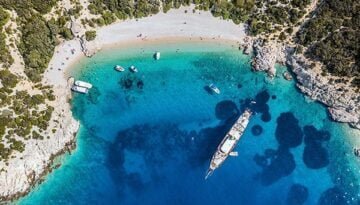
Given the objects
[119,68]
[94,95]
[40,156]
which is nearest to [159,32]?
[119,68]

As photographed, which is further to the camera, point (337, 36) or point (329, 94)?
point (329, 94)

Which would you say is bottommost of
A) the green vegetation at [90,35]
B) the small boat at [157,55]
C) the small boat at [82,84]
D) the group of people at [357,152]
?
the group of people at [357,152]

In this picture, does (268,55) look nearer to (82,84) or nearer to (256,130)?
(256,130)

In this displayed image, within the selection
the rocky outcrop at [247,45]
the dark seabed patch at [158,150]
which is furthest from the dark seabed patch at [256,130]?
the rocky outcrop at [247,45]

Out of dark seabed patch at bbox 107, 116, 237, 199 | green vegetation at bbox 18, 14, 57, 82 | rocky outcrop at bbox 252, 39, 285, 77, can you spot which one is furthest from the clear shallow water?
green vegetation at bbox 18, 14, 57, 82

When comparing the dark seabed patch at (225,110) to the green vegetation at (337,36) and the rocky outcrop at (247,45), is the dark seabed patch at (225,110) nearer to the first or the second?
the rocky outcrop at (247,45)

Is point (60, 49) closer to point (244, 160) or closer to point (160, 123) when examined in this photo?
point (160, 123)

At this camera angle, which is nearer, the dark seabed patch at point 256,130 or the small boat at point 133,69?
the dark seabed patch at point 256,130
